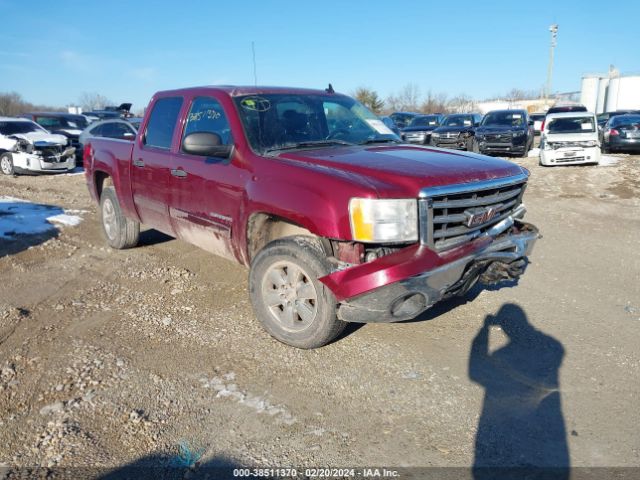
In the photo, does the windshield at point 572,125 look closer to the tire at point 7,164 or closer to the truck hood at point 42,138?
the truck hood at point 42,138

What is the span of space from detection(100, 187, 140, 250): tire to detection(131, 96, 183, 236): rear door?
0.77m

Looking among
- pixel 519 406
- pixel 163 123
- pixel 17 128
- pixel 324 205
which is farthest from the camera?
pixel 17 128

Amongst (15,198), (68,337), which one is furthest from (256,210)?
(15,198)

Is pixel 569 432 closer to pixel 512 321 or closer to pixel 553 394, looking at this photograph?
pixel 553 394

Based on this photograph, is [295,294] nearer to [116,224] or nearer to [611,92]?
[116,224]

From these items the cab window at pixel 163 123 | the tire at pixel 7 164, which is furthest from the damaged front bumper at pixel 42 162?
the cab window at pixel 163 123

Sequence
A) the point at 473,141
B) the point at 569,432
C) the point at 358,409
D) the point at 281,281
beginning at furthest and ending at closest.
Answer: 1. the point at 473,141
2. the point at 281,281
3. the point at 358,409
4. the point at 569,432

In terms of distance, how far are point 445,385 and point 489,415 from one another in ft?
1.24

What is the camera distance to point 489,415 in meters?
2.99

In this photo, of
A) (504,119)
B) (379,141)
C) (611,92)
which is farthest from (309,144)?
(611,92)

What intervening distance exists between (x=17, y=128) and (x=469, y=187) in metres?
15.5

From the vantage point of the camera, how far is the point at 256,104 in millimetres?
4277

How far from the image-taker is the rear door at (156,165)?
16.0ft

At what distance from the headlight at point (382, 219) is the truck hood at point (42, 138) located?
1367cm
